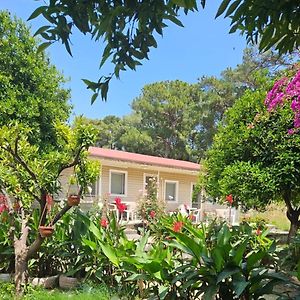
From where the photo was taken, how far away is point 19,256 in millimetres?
5258

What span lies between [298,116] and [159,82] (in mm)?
29902

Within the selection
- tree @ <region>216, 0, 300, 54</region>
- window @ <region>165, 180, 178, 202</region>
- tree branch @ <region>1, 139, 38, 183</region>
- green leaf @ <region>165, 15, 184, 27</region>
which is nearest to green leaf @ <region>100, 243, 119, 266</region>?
tree branch @ <region>1, 139, 38, 183</region>

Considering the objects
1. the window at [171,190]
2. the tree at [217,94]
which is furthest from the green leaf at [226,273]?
the tree at [217,94]

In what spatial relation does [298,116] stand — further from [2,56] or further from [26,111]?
[2,56]

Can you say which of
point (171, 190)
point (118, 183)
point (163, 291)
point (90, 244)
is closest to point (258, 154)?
point (90, 244)

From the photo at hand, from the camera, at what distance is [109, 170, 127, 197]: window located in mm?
18784

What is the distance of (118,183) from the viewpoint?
1909cm

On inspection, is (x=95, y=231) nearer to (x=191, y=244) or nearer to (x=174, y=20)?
(x=191, y=244)

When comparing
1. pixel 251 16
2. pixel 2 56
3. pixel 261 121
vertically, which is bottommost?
pixel 251 16

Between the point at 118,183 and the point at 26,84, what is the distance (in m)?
8.37

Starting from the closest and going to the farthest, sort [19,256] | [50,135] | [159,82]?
[19,256]
[50,135]
[159,82]

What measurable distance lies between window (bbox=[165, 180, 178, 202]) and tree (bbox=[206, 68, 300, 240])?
436 inches

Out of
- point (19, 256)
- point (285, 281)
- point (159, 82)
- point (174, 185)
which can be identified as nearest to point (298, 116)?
point (285, 281)

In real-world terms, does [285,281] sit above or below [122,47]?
below
